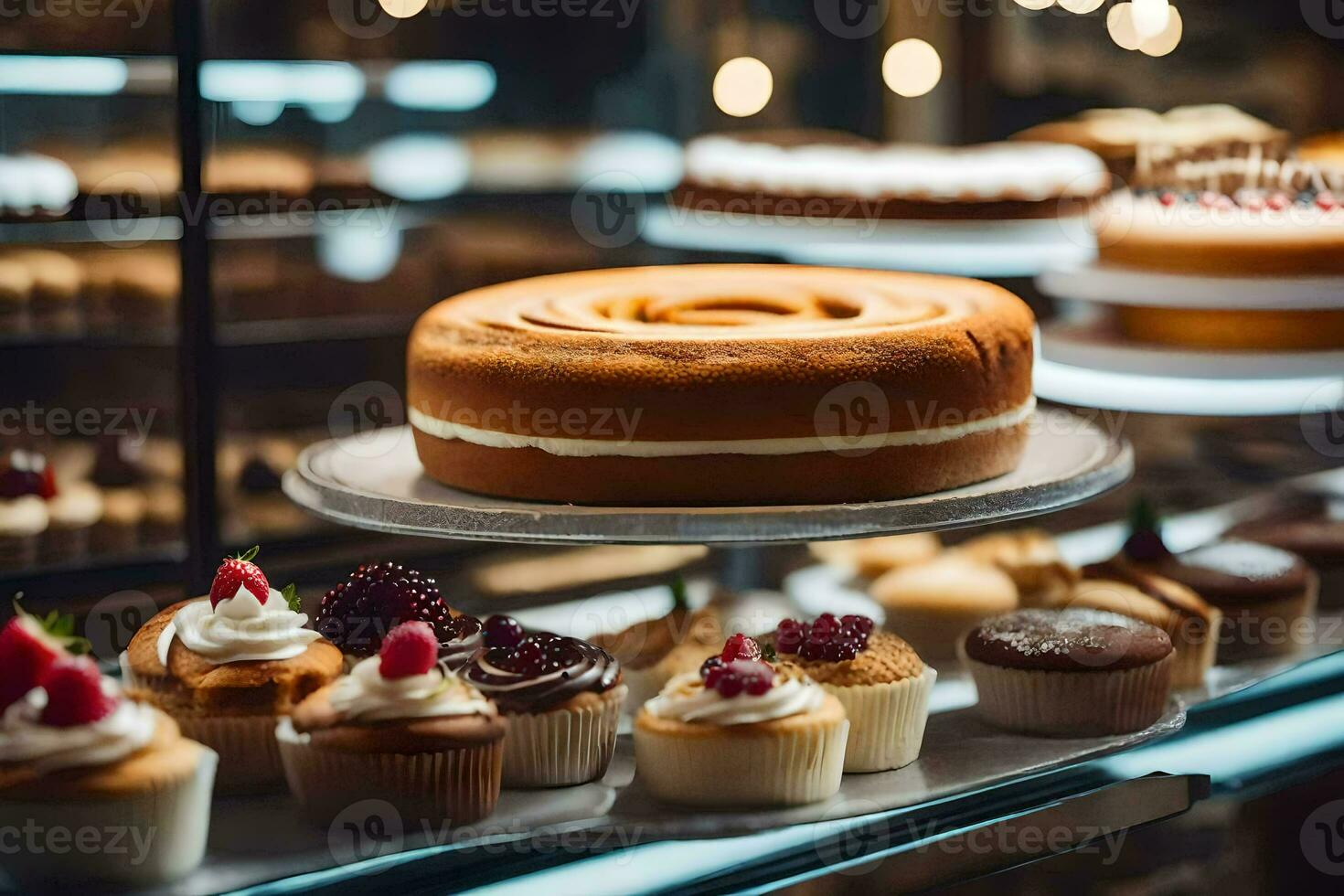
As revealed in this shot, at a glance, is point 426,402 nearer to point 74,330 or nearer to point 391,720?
point 391,720

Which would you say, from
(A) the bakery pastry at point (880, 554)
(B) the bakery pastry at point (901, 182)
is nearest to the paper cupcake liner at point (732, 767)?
(A) the bakery pastry at point (880, 554)

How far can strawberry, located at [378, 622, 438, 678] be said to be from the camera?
1.43m

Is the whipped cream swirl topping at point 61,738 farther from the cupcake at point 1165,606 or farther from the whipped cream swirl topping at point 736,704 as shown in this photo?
the cupcake at point 1165,606

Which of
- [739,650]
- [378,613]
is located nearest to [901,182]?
[739,650]

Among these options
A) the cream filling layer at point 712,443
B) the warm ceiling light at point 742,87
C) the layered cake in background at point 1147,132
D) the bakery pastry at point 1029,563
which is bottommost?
the bakery pastry at point 1029,563

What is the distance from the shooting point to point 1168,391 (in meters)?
2.12

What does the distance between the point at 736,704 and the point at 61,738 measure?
0.63m

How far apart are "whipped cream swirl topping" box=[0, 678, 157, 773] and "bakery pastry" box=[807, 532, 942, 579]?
1396 mm

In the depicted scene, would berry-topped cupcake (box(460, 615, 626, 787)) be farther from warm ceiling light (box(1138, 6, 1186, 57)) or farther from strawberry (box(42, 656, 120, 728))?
warm ceiling light (box(1138, 6, 1186, 57))

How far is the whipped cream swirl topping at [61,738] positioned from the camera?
1.29m

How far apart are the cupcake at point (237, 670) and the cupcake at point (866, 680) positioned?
0.52 m

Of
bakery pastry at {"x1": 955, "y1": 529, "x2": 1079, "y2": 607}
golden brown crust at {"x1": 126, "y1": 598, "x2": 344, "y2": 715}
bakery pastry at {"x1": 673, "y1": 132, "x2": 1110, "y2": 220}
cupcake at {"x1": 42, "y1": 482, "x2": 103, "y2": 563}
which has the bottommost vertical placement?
cupcake at {"x1": 42, "y1": 482, "x2": 103, "y2": 563}

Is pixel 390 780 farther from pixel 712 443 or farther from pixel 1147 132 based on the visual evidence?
pixel 1147 132

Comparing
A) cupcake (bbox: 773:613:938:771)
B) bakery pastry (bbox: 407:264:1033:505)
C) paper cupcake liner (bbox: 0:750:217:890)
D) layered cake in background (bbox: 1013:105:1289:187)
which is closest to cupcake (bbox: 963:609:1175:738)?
cupcake (bbox: 773:613:938:771)
